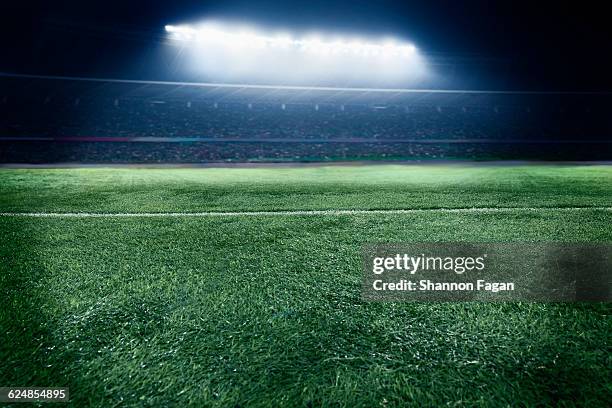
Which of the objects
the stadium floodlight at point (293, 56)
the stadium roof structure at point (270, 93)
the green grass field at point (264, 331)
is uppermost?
the stadium floodlight at point (293, 56)

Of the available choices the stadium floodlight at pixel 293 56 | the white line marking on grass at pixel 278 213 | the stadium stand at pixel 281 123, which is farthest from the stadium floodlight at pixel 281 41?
the white line marking on grass at pixel 278 213

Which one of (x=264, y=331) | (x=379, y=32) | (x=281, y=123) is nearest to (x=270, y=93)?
(x=281, y=123)

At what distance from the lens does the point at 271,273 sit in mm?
1669

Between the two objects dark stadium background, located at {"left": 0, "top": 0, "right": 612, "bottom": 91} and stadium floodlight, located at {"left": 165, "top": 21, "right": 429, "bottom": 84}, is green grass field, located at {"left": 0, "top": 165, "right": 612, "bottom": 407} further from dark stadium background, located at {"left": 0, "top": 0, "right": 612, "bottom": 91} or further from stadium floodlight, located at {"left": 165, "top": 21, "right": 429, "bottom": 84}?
stadium floodlight, located at {"left": 165, "top": 21, "right": 429, "bottom": 84}

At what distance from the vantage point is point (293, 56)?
21.0 meters

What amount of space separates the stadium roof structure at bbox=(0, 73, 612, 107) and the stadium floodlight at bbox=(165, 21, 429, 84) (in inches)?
62.9

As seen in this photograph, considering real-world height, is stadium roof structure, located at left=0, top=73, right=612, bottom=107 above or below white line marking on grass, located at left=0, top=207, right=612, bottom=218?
above

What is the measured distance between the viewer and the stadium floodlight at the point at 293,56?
64.7 feet

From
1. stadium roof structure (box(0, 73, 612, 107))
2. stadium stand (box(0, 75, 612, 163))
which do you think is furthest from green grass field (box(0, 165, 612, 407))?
stadium roof structure (box(0, 73, 612, 107))

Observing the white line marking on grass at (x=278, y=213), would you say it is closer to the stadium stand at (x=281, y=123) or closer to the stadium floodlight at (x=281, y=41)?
the stadium stand at (x=281, y=123)

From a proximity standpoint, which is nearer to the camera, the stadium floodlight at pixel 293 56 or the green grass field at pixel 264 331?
the green grass field at pixel 264 331

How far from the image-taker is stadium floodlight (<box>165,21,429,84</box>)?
19.7m

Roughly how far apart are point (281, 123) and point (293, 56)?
20.5 ft

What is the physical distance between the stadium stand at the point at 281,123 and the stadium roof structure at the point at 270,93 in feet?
0.19
